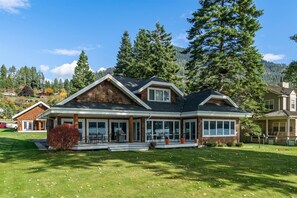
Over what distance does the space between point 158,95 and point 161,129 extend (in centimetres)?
361

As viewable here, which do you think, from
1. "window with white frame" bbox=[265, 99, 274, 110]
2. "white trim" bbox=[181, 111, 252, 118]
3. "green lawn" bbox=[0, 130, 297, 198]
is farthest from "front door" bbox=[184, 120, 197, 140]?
"window with white frame" bbox=[265, 99, 274, 110]

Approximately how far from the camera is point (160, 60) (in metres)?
45.0

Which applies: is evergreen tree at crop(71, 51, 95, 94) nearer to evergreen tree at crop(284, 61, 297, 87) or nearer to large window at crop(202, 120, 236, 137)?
large window at crop(202, 120, 236, 137)

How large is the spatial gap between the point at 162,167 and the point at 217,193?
4476mm

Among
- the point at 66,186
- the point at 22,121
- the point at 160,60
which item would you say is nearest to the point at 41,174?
the point at 66,186

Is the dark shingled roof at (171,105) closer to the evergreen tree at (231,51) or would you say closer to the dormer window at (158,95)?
the dormer window at (158,95)

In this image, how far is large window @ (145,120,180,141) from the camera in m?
26.7

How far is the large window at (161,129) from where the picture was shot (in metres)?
26.7

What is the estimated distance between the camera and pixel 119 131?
83.6 feet

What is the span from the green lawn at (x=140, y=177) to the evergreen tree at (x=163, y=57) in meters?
28.9

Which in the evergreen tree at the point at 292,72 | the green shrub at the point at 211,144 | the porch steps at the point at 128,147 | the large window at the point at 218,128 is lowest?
the green shrub at the point at 211,144

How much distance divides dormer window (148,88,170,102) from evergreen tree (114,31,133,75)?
29.3 m

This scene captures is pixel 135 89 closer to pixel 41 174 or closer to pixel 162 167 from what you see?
pixel 162 167

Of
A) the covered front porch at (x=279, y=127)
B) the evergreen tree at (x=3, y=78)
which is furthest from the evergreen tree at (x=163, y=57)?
the evergreen tree at (x=3, y=78)
